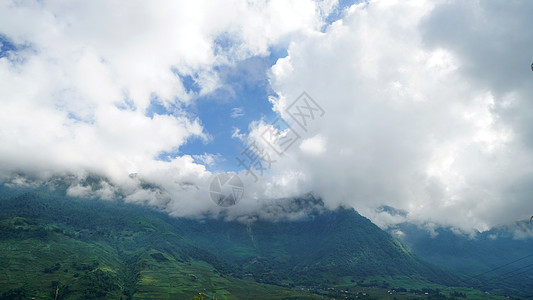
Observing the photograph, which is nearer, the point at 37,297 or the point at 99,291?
the point at 37,297

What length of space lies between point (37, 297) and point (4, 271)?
53.8 meters

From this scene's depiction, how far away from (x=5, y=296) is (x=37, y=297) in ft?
53.9

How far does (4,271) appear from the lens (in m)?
198

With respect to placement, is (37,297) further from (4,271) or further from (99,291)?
(4,271)

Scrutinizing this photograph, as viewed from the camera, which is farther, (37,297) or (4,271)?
(4,271)

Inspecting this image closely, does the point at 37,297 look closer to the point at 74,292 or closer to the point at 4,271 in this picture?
the point at 74,292

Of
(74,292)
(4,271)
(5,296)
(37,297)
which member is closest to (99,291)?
(74,292)

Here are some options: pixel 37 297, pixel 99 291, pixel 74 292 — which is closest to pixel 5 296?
pixel 37 297

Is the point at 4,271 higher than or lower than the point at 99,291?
higher

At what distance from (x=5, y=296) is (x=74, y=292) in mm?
38074

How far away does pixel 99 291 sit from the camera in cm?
19762

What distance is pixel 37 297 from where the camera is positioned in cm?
17312

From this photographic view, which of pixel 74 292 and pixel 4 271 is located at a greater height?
pixel 4 271

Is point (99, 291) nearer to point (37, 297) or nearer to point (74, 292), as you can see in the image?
point (74, 292)
